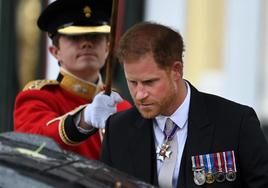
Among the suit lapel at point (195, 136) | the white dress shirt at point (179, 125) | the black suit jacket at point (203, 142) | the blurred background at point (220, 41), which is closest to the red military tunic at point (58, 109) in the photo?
the black suit jacket at point (203, 142)

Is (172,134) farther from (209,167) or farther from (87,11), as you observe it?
(87,11)

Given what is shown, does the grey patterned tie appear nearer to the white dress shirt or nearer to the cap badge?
the white dress shirt

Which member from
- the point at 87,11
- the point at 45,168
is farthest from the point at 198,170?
the point at 87,11

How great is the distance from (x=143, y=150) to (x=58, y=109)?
95cm

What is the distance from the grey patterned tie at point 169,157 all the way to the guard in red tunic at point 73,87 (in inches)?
22.6

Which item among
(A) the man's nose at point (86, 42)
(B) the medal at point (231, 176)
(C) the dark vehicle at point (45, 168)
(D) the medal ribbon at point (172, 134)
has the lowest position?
(B) the medal at point (231, 176)

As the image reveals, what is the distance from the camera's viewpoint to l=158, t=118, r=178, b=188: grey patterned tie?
12.9 ft

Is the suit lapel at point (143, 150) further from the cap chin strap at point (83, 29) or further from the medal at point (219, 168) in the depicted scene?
the cap chin strap at point (83, 29)

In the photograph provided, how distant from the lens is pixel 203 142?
13.2ft

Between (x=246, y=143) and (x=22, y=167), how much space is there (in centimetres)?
112

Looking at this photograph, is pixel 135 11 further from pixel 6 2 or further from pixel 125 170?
pixel 125 170

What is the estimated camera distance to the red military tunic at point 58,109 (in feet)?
15.2

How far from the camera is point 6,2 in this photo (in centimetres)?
955

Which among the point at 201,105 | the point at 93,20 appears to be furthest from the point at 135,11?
the point at 201,105
